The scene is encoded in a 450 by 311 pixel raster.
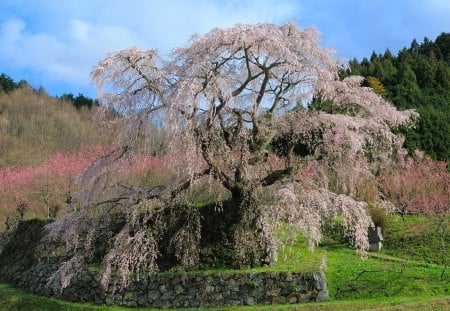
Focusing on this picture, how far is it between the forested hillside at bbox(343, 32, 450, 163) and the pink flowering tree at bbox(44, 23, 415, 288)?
8.51 meters

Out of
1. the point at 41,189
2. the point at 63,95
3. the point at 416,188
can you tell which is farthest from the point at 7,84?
the point at 416,188

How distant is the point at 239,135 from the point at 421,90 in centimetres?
2285

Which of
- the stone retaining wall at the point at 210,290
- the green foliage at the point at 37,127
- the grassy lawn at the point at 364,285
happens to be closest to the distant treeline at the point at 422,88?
the grassy lawn at the point at 364,285

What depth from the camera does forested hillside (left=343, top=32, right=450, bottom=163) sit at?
22797 mm

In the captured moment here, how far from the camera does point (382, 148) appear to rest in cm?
1396

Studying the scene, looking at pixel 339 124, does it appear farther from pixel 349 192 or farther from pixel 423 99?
pixel 423 99

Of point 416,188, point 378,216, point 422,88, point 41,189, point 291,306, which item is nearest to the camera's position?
point 291,306

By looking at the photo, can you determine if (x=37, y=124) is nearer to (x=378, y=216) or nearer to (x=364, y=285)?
(x=378, y=216)

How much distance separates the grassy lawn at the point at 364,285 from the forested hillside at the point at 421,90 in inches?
392

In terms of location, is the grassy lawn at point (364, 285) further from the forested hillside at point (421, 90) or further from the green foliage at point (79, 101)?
the green foliage at point (79, 101)

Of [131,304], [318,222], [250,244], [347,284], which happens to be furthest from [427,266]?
[131,304]

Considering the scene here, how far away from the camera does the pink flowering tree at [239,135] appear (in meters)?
11.0

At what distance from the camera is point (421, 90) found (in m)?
31.2

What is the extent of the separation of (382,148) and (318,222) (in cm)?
417
